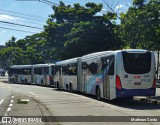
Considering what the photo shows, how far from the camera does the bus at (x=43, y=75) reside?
44.2 m

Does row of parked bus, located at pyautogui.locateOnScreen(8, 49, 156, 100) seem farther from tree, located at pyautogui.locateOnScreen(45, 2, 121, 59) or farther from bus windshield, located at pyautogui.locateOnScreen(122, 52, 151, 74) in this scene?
tree, located at pyautogui.locateOnScreen(45, 2, 121, 59)

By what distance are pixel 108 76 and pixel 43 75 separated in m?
30.0

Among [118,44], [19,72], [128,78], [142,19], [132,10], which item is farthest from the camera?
[19,72]

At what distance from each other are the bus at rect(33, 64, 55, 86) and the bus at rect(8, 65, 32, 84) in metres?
2.49

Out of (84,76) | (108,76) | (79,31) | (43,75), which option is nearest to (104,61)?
(108,76)

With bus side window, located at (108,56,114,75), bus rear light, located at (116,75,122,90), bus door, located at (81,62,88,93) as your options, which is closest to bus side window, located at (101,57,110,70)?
bus side window, located at (108,56,114,75)

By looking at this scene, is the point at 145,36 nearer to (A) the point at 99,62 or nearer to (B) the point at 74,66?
(A) the point at 99,62

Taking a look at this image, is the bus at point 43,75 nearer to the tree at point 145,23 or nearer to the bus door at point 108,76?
the tree at point 145,23

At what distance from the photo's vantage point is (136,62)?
18547 mm

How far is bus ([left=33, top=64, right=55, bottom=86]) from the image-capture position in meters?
44.2

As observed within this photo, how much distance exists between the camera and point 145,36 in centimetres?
2355

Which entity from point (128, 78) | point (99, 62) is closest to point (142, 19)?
point (99, 62)

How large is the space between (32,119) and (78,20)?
32681 mm

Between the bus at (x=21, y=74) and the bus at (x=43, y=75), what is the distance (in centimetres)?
249
